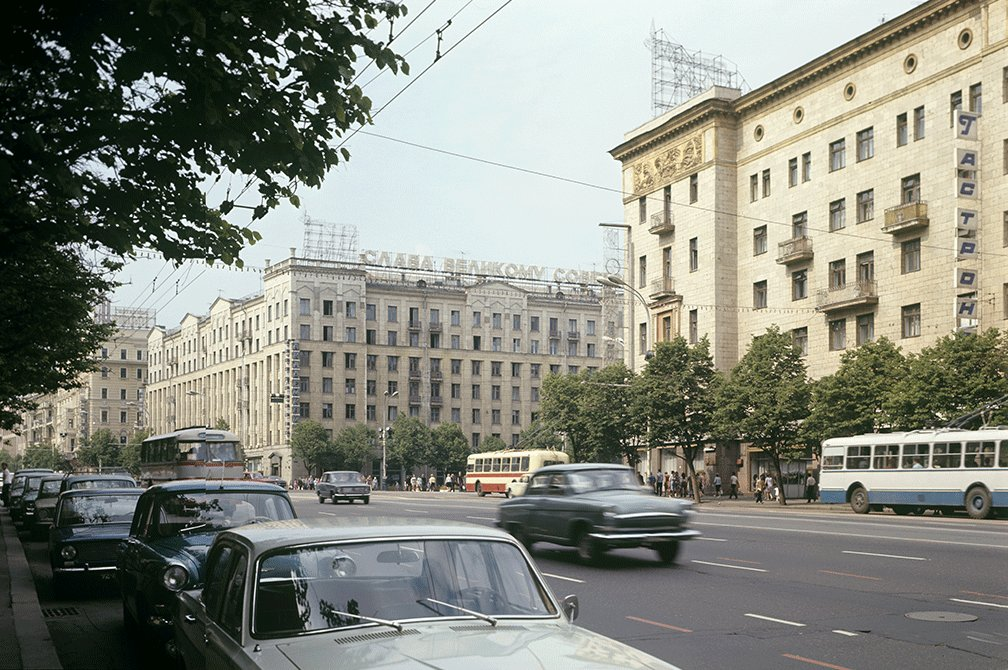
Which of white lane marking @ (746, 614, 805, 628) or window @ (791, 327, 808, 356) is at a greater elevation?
window @ (791, 327, 808, 356)

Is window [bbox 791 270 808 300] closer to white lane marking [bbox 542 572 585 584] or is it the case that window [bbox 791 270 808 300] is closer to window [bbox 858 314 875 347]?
window [bbox 858 314 875 347]

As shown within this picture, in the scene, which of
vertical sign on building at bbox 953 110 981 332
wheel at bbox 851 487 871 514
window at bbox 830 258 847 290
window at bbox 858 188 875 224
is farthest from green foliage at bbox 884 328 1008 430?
window at bbox 830 258 847 290

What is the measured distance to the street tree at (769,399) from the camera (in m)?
49.6

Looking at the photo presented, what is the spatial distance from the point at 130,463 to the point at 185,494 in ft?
395

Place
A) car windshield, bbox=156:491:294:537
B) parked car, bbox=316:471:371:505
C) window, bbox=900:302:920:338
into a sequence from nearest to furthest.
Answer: car windshield, bbox=156:491:294:537 → window, bbox=900:302:920:338 → parked car, bbox=316:471:371:505

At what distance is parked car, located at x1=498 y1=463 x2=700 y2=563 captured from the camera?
1831 centimetres

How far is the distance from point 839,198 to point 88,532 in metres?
46.0

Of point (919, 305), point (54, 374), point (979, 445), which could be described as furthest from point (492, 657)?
point (919, 305)

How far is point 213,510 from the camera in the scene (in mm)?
11328

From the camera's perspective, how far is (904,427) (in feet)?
140

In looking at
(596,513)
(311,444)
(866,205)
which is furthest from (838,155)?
(311,444)

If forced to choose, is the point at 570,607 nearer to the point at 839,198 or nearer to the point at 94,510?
the point at 94,510

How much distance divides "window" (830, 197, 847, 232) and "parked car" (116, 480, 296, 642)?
4694 centimetres

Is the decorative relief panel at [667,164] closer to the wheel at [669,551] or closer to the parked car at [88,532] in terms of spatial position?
the wheel at [669,551]
